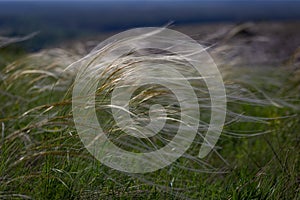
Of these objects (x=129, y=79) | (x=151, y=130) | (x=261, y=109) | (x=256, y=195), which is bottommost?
(x=261, y=109)

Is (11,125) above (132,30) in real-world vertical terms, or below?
below

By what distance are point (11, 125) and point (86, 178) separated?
0.56 metres

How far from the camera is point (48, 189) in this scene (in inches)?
76.2

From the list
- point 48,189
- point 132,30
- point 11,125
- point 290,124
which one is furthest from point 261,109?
point 48,189

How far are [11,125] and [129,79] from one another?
63 cm

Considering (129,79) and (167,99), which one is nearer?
(129,79)

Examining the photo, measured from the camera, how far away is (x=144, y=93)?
6.86 ft

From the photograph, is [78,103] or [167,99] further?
[167,99]

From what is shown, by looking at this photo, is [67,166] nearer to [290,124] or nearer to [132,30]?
[132,30]

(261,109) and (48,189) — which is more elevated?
(48,189)

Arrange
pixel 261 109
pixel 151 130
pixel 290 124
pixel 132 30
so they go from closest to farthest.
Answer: pixel 151 130, pixel 132 30, pixel 290 124, pixel 261 109

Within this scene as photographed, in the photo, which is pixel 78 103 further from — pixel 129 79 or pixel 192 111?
pixel 192 111

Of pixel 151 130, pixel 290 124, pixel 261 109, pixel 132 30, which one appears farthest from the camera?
pixel 261 109

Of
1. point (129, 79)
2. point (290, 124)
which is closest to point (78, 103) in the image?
point (129, 79)
